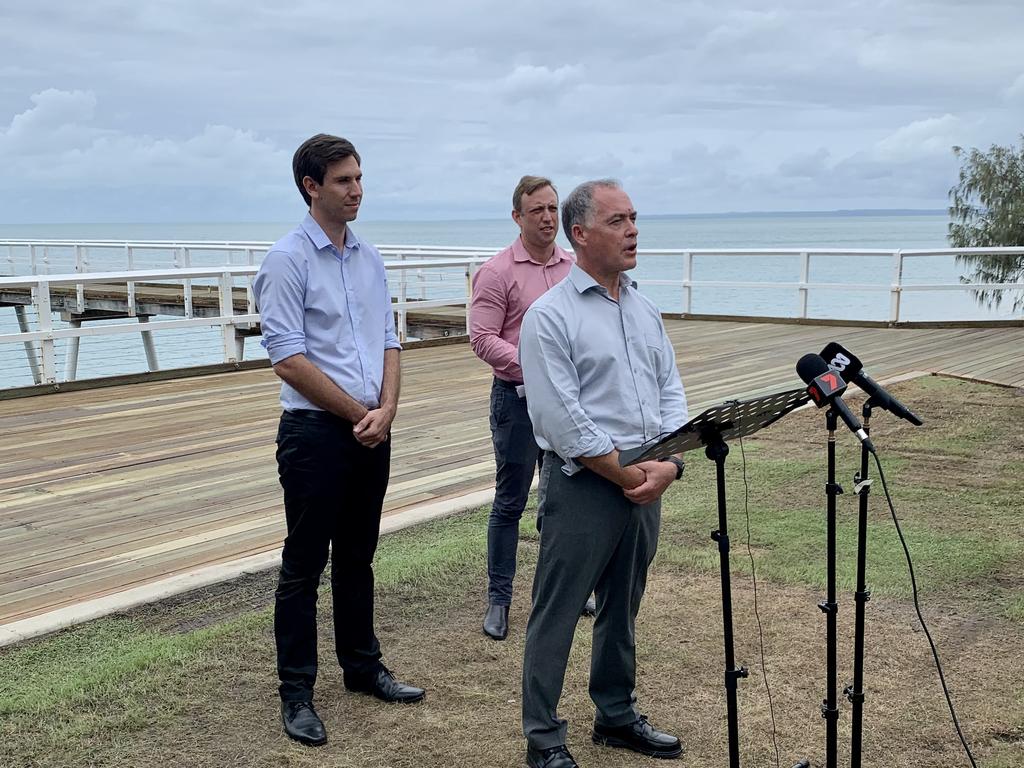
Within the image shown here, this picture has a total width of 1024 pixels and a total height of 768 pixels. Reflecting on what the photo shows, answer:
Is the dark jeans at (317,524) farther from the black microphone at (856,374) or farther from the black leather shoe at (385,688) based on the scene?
the black microphone at (856,374)

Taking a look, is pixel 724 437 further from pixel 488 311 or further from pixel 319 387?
pixel 488 311

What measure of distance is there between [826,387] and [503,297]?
83.1 inches

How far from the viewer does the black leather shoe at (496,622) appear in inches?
177

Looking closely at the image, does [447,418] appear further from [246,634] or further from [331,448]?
[331,448]

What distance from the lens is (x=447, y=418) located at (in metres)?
9.10

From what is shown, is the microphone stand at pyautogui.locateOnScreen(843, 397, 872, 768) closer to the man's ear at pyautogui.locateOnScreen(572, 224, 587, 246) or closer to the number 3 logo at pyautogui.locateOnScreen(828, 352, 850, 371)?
the number 3 logo at pyautogui.locateOnScreen(828, 352, 850, 371)

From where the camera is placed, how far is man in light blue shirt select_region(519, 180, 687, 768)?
3193mm

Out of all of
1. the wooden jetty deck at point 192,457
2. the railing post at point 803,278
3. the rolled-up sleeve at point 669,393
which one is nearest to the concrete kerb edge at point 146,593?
the wooden jetty deck at point 192,457

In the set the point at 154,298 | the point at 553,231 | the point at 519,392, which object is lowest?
the point at 154,298

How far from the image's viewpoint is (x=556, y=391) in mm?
3186

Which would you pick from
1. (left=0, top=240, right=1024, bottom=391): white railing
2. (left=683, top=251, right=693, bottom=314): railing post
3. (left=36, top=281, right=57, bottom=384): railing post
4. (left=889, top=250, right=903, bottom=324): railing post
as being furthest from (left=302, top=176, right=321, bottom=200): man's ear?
(left=683, top=251, right=693, bottom=314): railing post

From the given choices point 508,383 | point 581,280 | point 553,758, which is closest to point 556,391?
point 581,280

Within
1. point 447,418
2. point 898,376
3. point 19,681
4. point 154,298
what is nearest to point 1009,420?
point 898,376

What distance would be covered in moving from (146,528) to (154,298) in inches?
771
